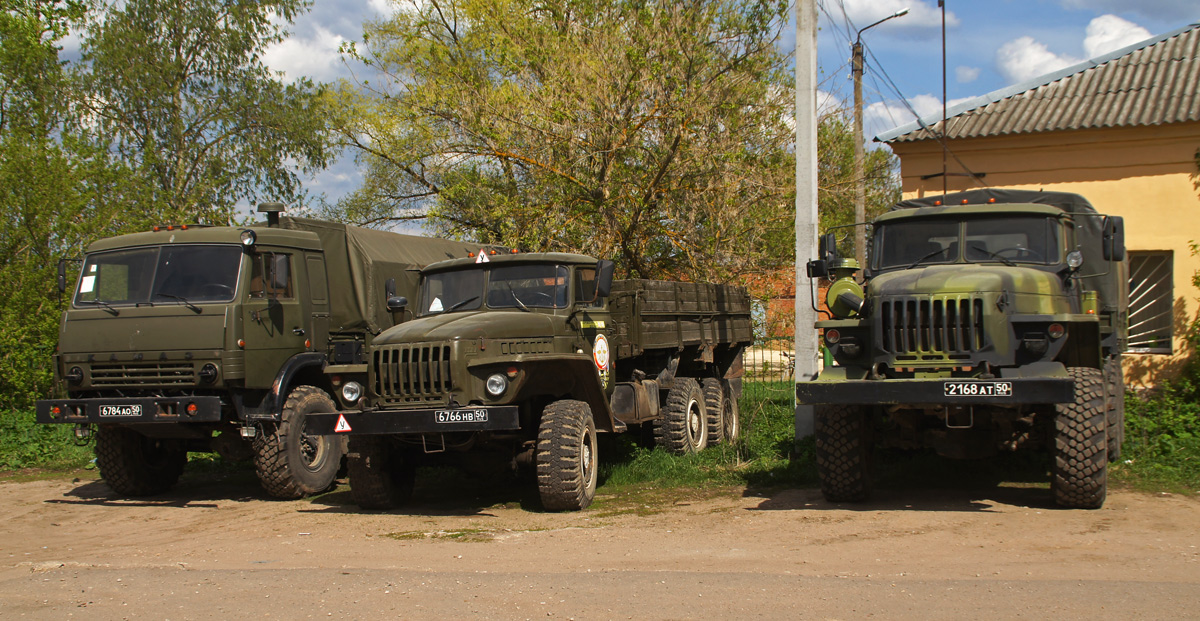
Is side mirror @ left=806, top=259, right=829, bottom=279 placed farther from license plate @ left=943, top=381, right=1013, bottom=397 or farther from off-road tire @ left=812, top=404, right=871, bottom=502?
license plate @ left=943, top=381, right=1013, bottom=397

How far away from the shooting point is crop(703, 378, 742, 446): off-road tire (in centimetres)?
1212

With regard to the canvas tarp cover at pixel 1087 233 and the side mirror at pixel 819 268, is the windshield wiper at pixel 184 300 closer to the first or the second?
the side mirror at pixel 819 268

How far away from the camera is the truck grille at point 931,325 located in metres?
7.33

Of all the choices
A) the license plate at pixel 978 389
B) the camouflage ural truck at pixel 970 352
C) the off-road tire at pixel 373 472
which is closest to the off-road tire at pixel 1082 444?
the camouflage ural truck at pixel 970 352

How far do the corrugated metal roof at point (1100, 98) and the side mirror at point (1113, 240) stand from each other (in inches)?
198

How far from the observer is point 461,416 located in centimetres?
757

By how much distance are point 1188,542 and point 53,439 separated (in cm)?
1271

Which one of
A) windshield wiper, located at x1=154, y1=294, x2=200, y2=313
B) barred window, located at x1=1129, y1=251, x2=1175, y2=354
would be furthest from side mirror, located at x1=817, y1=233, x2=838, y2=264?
barred window, located at x1=1129, y1=251, x2=1175, y2=354

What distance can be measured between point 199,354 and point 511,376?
3.13 meters

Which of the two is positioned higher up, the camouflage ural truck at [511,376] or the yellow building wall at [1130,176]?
the yellow building wall at [1130,176]

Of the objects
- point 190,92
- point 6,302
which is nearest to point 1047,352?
point 6,302

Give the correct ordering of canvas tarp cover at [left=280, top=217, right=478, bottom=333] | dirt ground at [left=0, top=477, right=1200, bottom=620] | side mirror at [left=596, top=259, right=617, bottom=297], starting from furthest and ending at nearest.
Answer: canvas tarp cover at [left=280, top=217, right=478, bottom=333] < side mirror at [left=596, top=259, right=617, bottom=297] < dirt ground at [left=0, top=477, right=1200, bottom=620]

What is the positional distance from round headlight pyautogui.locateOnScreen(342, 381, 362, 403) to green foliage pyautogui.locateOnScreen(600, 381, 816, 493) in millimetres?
2593

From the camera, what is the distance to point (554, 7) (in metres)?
17.2
